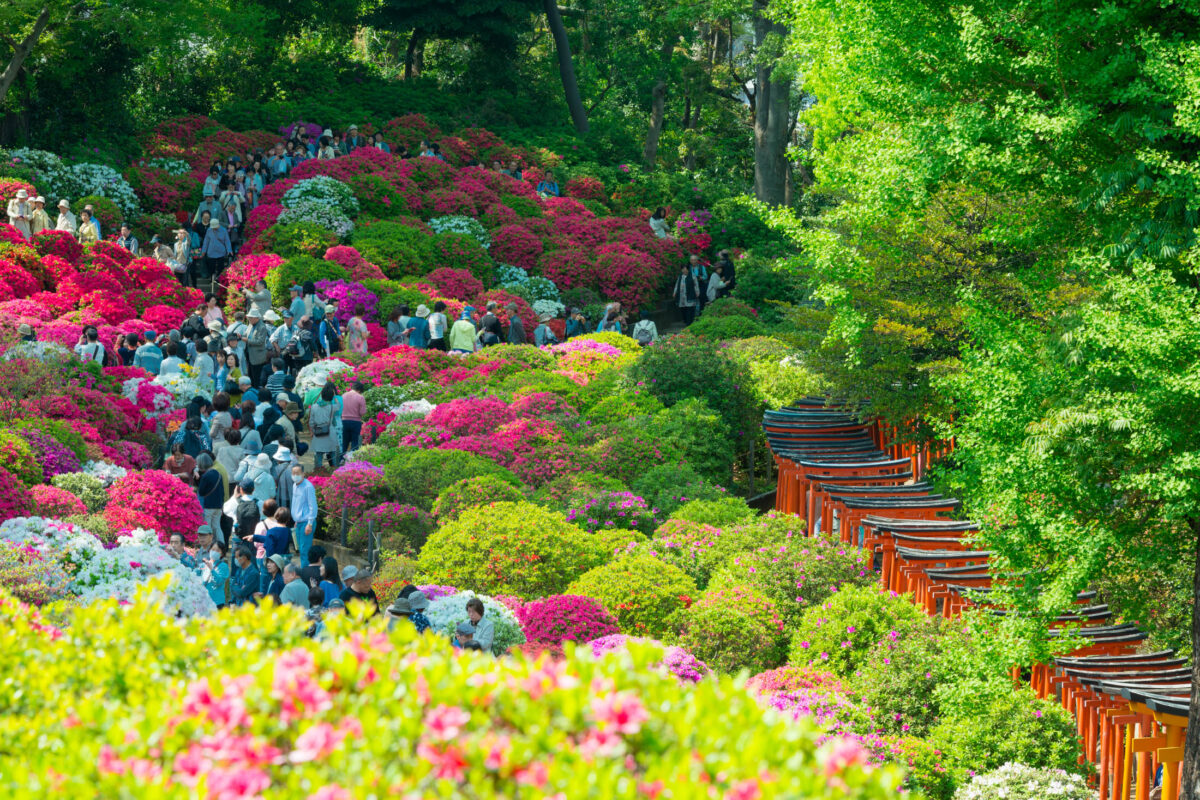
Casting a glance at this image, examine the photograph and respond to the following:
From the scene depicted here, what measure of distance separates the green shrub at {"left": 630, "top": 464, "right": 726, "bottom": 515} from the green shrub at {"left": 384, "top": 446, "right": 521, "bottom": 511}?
177 centimetres

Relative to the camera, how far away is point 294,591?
10.4 metres

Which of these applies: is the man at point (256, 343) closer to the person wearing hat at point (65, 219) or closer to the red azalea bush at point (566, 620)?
the person wearing hat at point (65, 219)

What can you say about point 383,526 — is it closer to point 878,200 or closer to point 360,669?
point 878,200

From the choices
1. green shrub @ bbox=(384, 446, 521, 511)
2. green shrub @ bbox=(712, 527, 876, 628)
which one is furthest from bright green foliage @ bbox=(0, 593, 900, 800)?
green shrub @ bbox=(384, 446, 521, 511)

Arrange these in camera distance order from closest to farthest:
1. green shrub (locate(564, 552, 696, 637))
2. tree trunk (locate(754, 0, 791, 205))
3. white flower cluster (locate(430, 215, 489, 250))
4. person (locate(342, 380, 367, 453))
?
green shrub (locate(564, 552, 696, 637)) < person (locate(342, 380, 367, 453)) < white flower cluster (locate(430, 215, 489, 250)) < tree trunk (locate(754, 0, 791, 205))

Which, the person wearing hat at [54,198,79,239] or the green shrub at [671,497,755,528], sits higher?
the person wearing hat at [54,198,79,239]

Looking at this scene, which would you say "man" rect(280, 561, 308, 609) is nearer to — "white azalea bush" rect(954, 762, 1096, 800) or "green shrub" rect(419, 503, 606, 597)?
"green shrub" rect(419, 503, 606, 597)

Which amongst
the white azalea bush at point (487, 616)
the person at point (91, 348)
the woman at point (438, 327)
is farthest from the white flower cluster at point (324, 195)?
the white azalea bush at point (487, 616)

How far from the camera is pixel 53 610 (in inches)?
245

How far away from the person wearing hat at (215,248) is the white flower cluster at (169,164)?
14.3 ft

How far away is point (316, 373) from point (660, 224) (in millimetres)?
15526

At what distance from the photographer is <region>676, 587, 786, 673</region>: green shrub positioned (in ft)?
39.2

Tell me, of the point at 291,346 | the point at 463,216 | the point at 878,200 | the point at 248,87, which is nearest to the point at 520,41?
the point at 248,87

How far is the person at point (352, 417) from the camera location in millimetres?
17031
